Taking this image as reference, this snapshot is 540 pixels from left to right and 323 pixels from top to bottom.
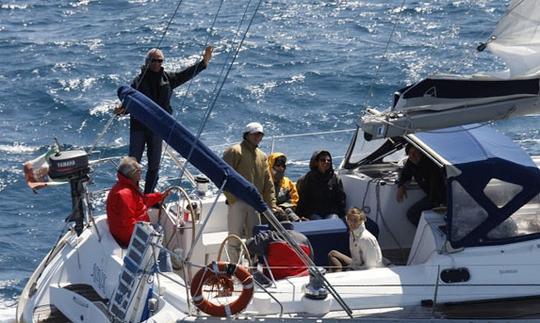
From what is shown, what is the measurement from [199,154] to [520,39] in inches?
142

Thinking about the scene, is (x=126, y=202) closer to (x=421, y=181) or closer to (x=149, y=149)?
(x=149, y=149)

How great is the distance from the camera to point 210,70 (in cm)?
2533

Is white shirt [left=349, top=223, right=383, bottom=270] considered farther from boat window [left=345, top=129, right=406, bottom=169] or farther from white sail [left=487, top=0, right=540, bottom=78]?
boat window [left=345, top=129, right=406, bottom=169]

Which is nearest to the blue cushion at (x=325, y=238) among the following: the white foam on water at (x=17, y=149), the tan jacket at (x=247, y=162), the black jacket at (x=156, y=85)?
the tan jacket at (x=247, y=162)

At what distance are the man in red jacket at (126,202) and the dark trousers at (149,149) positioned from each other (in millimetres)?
1575

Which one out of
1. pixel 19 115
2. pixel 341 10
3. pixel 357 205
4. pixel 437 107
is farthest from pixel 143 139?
pixel 341 10

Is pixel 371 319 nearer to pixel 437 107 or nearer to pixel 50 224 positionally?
pixel 437 107

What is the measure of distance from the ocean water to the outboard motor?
3.89m

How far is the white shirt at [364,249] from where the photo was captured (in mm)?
11320

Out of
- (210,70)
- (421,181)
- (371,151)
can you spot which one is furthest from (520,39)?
(210,70)

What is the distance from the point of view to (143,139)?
1311cm

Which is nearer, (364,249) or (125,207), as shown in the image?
(125,207)

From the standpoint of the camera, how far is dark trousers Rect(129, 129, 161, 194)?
42.8ft

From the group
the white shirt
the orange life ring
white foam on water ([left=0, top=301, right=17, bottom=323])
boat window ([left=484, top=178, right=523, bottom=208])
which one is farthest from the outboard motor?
boat window ([left=484, top=178, right=523, bottom=208])
